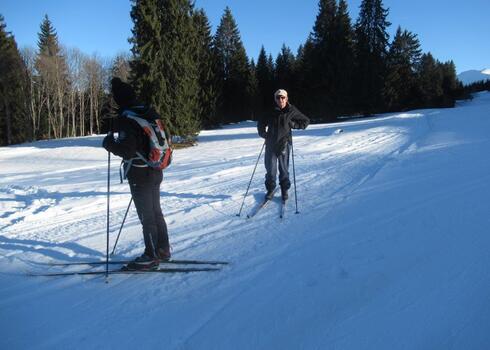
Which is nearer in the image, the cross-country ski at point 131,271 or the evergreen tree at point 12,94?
the cross-country ski at point 131,271

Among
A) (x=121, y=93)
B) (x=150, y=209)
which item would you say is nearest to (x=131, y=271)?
(x=150, y=209)

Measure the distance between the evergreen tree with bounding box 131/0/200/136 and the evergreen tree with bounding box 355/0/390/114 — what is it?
23.0 m

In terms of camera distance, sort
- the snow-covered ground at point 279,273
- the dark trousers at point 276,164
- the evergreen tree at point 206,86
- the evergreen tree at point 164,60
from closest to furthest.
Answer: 1. the snow-covered ground at point 279,273
2. the dark trousers at point 276,164
3. the evergreen tree at point 164,60
4. the evergreen tree at point 206,86

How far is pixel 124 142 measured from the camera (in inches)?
145

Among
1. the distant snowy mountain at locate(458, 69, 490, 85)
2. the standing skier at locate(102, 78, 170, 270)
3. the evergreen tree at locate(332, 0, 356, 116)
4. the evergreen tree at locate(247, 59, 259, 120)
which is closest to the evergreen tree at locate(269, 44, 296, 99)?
the evergreen tree at locate(247, 59, 259, 120)

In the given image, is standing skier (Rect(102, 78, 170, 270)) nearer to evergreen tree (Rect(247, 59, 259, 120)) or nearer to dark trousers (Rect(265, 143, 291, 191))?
dark trousers (Rect(265, 143, 291, 191))

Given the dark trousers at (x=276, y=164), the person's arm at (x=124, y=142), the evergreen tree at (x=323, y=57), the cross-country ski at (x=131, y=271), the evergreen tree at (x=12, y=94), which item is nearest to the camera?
the person's arm at (x=124, y=142)

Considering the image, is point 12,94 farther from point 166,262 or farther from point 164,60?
point 166,262

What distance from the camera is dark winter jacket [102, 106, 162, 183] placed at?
3.69 metres

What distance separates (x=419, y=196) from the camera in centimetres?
579

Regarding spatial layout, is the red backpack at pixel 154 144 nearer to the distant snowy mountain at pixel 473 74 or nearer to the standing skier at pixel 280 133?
the standing skier at pixel 280 133

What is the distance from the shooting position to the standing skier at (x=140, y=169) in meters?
3.71

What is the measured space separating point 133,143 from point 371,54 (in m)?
38.5

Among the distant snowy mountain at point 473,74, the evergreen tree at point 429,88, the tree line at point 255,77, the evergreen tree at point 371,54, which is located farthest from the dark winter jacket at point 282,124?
the distant snowy mountain at point 473,74
